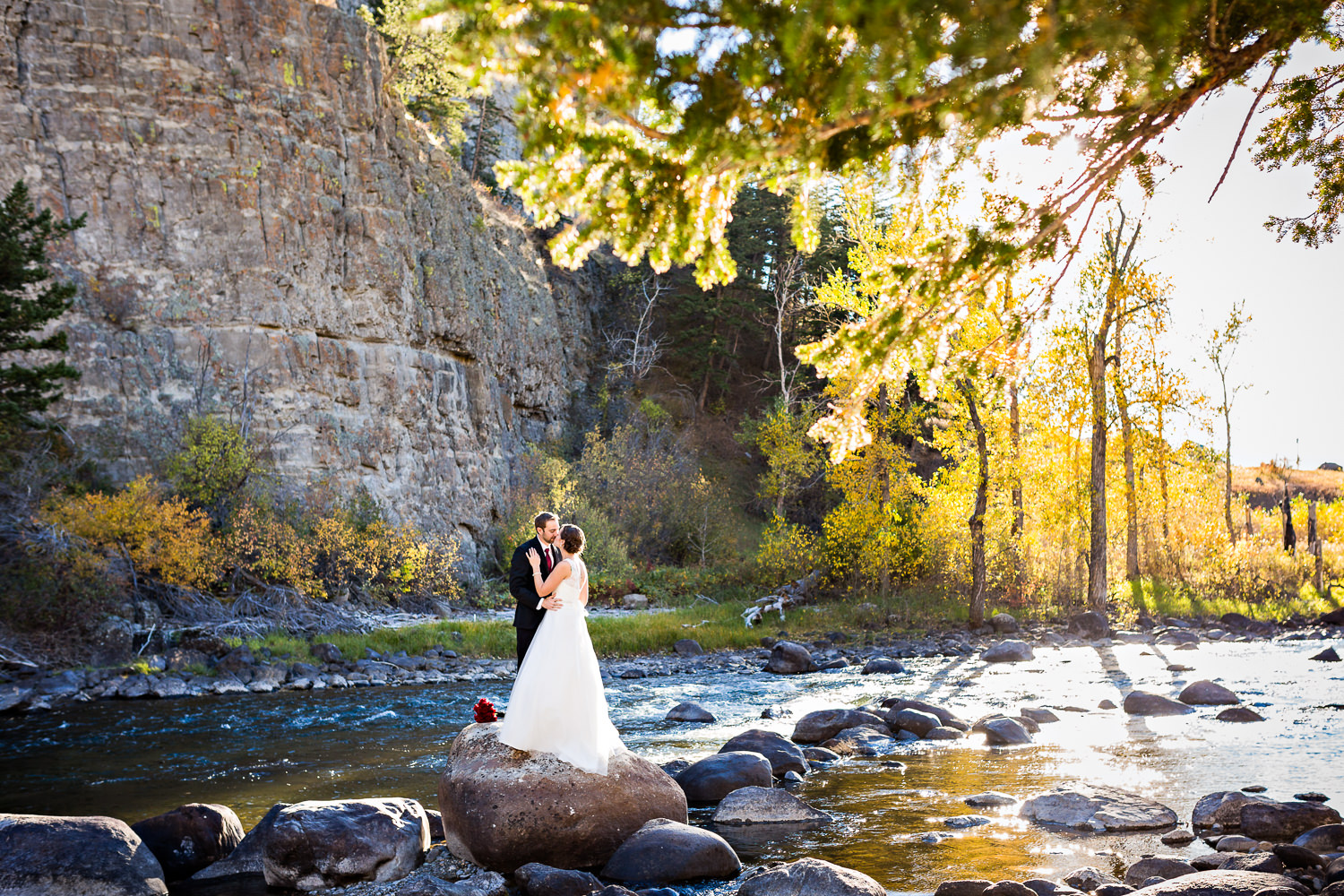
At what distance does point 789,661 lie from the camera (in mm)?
18859

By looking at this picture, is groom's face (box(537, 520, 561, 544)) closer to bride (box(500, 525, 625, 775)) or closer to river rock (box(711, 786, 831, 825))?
bride (box(500, 525, 625, 775))

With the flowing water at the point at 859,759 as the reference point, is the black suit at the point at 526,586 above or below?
above

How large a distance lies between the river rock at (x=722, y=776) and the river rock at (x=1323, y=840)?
15.7ft

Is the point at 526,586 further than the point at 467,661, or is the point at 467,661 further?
the point at 467,661

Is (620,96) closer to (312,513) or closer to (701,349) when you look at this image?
(312,513)

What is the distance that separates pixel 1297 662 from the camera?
17.0 metres

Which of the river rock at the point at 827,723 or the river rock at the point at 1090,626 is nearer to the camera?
the river rock at the point at 827,723

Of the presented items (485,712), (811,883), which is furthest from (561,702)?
(811,883)

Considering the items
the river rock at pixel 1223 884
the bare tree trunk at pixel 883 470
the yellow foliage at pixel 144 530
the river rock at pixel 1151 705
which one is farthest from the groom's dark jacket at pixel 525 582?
the yellow foliage at pixel 144 530

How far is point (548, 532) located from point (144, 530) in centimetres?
1629

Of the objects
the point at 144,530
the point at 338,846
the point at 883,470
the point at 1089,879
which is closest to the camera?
the point at 1089,879

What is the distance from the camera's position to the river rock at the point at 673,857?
281 inches

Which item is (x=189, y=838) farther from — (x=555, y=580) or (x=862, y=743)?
(x=862, y=743)

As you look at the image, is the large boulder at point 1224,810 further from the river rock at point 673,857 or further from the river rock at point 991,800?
the river rock at point 673,857
